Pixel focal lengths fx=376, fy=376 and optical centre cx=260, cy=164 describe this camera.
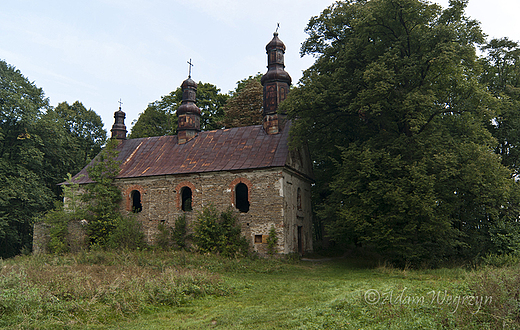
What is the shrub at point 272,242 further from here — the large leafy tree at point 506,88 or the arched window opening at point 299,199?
the large leafy tree at point 506,88

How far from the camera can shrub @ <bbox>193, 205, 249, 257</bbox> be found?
16641mm

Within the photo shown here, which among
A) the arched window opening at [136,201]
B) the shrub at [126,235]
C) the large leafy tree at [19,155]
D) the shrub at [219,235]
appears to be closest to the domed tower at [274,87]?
the shrub at [219,235]

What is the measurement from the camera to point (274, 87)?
1975cm

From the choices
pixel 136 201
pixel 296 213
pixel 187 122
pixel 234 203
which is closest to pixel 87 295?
pixel 234 203

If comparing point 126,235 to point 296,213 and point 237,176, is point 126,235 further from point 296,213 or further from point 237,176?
point 296,213

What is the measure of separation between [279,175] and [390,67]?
648 cm

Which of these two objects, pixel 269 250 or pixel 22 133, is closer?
pixel 269 250

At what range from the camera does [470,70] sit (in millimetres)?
14812

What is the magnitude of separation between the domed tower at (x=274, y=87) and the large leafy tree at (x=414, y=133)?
3.42m

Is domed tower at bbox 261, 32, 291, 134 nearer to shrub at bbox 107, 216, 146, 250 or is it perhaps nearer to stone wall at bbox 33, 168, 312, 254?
stone wall at bbox 33, 168, 312, 254

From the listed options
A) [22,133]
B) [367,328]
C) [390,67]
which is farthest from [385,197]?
[22,133]

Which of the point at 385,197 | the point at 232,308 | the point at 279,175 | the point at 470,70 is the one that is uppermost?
the point at 470,70

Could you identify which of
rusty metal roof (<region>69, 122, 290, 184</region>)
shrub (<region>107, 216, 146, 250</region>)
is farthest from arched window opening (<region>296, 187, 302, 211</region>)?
shrub (<region>107, 216, 146, 250</region>)

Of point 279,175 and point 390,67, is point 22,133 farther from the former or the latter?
point 390,67
